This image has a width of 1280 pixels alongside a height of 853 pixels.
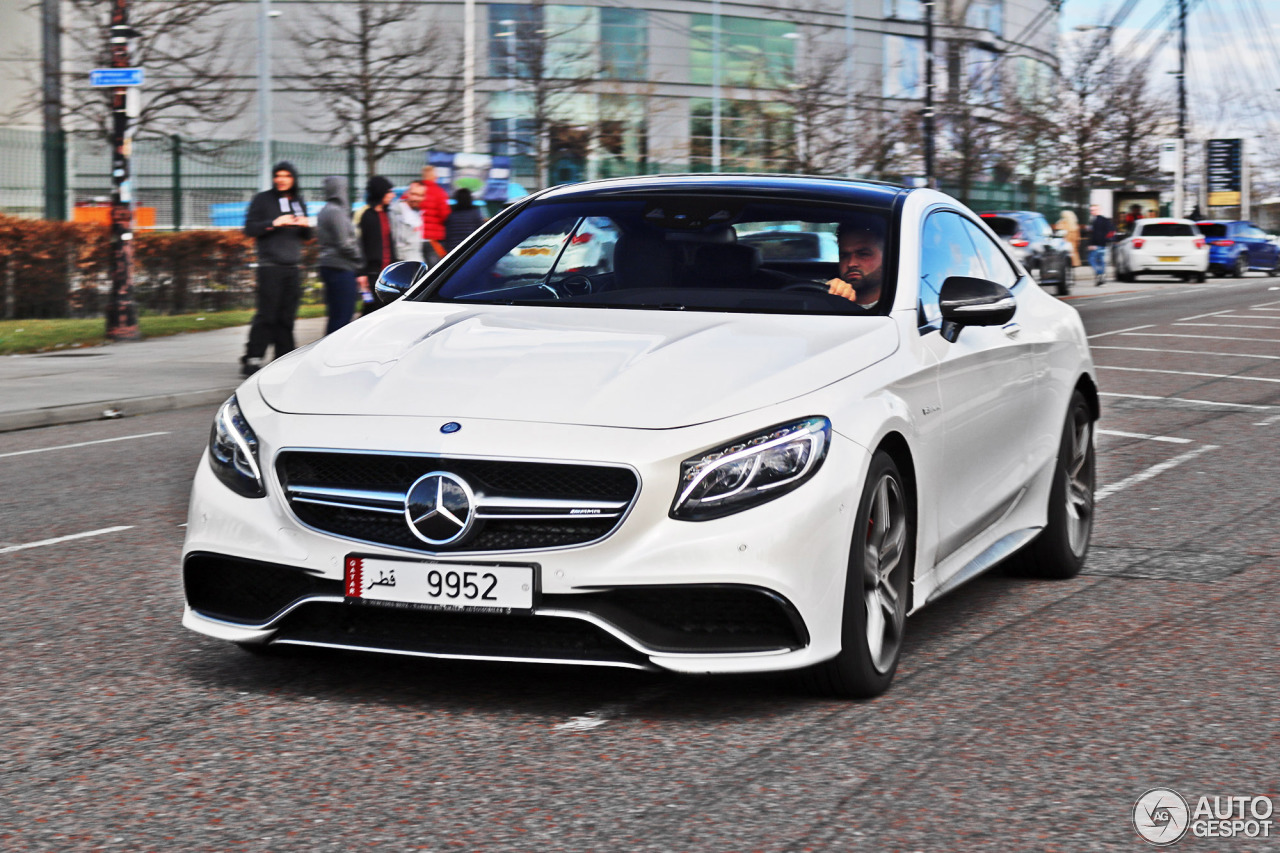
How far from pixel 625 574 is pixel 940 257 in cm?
222

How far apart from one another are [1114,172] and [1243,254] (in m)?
12.7

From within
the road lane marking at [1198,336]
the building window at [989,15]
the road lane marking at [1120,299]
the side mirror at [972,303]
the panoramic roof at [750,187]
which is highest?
the building window at [989,15]

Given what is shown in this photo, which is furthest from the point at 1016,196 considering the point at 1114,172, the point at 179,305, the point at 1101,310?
the point at 179,305

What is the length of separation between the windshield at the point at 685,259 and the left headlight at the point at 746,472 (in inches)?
41.8

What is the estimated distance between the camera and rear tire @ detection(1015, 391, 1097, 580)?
6.88 m

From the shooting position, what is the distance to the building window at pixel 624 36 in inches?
2471

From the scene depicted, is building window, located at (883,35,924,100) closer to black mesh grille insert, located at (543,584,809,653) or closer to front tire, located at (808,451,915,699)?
front tire, located at (808,451,915,699)

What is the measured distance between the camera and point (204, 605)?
505 cm

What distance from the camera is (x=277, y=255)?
1641 cm

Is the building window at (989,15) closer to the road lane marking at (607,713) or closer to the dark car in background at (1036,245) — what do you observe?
the dark car in background at (1036,245)

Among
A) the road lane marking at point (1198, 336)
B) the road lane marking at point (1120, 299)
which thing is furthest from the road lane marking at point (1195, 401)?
the road lane marking at point (1120, 299)

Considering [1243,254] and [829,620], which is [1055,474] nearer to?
[829,620]

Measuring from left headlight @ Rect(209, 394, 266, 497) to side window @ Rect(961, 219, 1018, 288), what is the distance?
2914 mm

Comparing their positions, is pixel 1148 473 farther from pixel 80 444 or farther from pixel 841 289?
pixel 80 444
